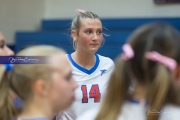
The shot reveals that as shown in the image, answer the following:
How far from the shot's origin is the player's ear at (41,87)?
112 cm

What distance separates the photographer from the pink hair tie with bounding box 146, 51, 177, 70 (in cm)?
96

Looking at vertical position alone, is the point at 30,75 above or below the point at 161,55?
below

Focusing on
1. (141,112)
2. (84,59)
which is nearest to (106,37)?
(84,59)

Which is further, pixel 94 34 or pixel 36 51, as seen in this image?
pixel 94 34

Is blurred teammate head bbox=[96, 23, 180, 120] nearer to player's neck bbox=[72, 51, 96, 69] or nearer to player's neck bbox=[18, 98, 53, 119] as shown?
player's neck bbox=[18, 98, 53, 119]

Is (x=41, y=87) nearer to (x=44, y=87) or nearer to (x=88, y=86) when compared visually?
(x=44, y=87)

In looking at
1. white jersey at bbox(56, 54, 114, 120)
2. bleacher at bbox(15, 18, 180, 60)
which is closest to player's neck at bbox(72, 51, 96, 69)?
white jersey at bbox(56, 54, 114, 120)

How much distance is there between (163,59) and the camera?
967 millimetres

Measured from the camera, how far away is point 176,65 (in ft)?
3.21

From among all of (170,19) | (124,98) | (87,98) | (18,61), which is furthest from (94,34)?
(170,19)

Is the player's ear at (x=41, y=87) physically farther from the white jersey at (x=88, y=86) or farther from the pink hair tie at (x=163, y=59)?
the white jersey at (x=88, y=86)

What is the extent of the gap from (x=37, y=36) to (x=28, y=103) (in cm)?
356

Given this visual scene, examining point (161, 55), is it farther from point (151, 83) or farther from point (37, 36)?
point (37, 36)

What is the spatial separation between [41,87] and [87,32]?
41.9 inches
